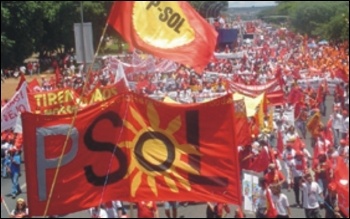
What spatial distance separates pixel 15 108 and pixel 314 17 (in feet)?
30.2

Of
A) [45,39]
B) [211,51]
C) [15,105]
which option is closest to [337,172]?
[211,51]

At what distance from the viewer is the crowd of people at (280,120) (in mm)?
12672

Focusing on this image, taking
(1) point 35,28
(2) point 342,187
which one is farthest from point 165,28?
(1) point 35,28

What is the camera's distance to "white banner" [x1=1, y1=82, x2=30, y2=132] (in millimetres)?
14938

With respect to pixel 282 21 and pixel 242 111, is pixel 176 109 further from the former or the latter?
pixel 282 21

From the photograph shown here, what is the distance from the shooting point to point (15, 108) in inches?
597

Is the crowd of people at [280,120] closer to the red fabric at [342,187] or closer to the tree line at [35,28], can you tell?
the red fabric at [342,187]

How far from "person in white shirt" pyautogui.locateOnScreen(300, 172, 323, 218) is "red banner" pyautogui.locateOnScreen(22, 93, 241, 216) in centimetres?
555

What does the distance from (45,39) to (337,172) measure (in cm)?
3720

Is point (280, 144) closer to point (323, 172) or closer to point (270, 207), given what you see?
point (323, 172)

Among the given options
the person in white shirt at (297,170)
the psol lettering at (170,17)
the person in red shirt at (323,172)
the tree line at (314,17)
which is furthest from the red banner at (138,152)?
the tree line at (314,17)

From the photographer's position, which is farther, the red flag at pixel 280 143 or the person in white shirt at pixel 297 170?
the red flag at pixel 280 143

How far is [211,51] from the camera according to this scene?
844 centimetres

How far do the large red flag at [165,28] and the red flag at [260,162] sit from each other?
553 centimetres
